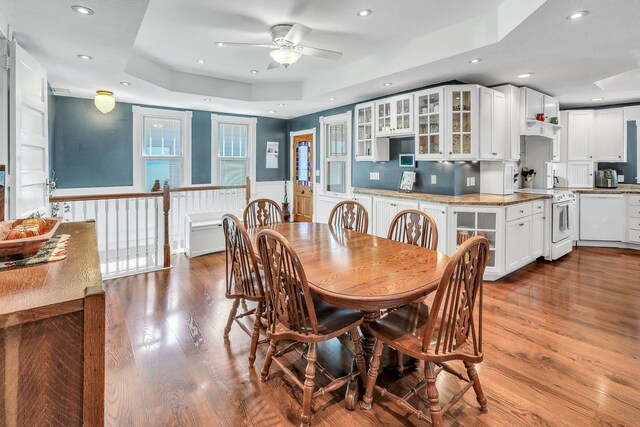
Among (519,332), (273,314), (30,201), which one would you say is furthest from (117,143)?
(519,332)

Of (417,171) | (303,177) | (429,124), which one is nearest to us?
(429,124)

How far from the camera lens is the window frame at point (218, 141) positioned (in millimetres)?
6766

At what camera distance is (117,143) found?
19.2 feet

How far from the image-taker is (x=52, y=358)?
2.86 feet

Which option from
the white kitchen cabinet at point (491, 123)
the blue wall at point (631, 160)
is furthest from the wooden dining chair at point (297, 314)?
the blue wall at point (631, 160)

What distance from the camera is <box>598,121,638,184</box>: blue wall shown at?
19.1 ft

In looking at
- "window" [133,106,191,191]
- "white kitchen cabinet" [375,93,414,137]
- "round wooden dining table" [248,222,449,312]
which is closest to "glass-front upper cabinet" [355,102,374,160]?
"white kitchen cabinet" [375,93,414,137]

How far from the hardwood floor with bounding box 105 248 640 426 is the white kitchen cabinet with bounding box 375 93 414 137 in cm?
233

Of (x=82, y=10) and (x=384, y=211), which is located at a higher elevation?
(x=82, y=10)

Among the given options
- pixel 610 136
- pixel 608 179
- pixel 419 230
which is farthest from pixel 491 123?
pixel 610 136

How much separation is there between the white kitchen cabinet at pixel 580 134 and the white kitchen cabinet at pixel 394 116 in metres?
3.44

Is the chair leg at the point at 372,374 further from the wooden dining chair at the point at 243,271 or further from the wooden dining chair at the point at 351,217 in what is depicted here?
the wooden dining chair at the point at 351,217

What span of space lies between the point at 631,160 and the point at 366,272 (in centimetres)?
650

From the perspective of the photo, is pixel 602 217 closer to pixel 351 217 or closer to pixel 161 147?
pixel 351 217
